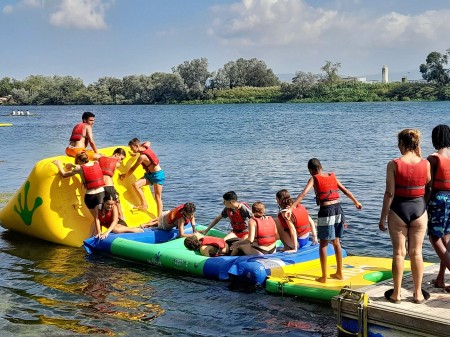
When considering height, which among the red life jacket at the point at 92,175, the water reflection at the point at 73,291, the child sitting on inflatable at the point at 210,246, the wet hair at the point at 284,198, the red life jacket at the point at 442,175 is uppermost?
the red life jacket at the point at 442,175

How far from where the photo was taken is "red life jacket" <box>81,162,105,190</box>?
10148mm

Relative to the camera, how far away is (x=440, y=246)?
6.13 meters

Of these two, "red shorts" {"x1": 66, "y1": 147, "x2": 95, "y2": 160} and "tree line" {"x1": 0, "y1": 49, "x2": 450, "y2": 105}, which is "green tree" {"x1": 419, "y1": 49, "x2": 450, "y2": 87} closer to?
"tree line" {"x1": 0, "y1": 49, "x2": 450, "y2": 105}

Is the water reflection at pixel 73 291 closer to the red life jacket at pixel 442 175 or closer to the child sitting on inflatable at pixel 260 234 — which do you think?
the child sitting on inflatable at pixel 260 234

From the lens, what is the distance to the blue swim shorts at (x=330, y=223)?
719cm

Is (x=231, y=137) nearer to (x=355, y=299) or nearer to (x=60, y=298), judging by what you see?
(x=60, y=298)

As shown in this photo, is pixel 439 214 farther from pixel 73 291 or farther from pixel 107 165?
pixel 107 165

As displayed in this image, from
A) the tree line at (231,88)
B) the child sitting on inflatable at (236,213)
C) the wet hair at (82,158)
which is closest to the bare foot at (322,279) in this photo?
the child sitting on inflatable at (236,213)

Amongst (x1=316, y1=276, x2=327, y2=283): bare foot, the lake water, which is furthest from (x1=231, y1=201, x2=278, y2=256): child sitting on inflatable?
(x1=316, y1=276, x2=327, y2=283): bare foot

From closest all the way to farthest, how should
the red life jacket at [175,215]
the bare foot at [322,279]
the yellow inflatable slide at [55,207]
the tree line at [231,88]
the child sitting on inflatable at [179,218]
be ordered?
the bare foot at [322,279] → the child sitting on inflatable at [179,218] → the red life jacket at [175,215] → the yellow inflatable slide at [55,207] → the tree line at [231,88]

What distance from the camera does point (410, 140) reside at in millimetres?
5719

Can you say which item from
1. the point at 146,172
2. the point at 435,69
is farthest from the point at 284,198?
the point at 435,69

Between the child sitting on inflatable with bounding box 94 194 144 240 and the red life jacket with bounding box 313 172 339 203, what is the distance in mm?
4066

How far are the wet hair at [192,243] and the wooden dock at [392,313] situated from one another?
347cm
